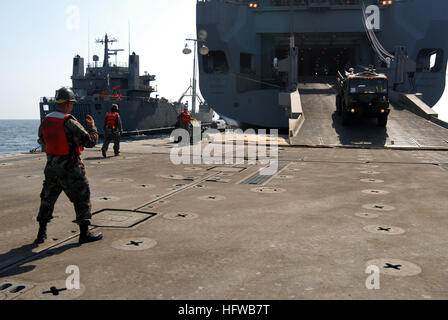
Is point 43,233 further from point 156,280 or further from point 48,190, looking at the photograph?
point 156,280

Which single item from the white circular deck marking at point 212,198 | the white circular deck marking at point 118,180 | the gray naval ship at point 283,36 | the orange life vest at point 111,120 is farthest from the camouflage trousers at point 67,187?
the gray naval ship at point 283,36

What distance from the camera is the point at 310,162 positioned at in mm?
12047

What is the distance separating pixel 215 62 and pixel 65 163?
106 feet

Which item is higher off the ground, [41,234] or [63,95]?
[63,95]

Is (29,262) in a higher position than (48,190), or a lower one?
lower

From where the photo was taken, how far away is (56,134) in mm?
4410

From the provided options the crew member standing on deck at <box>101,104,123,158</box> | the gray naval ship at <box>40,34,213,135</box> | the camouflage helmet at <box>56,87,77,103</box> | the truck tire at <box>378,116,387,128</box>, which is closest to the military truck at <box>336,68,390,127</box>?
the truck tire at <box>378,116,387,128</box>

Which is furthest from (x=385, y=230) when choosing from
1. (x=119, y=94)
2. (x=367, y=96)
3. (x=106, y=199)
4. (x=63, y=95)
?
(x=119, y=94)

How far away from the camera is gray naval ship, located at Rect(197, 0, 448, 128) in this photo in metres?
31.7

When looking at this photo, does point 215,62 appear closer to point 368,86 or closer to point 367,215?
point 368,86

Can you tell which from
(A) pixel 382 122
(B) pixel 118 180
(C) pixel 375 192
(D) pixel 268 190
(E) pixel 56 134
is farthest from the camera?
(A) pixel 382 122

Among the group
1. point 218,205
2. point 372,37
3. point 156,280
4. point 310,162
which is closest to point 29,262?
point 156,280
